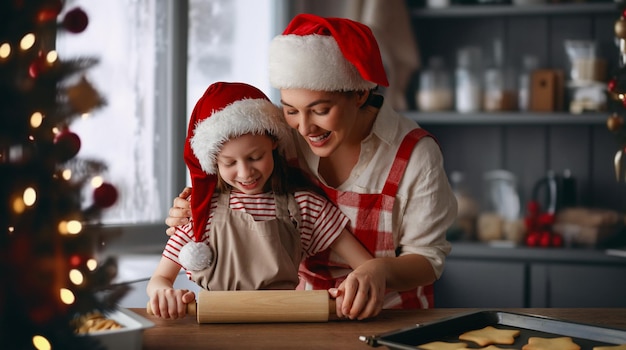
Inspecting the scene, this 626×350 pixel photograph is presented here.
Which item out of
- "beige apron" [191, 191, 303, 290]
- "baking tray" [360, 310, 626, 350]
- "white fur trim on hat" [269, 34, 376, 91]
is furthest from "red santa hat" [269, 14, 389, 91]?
"baking tray" [360, 310, 626, 350]

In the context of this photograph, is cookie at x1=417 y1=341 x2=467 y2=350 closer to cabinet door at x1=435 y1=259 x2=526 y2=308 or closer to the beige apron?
the beige apron

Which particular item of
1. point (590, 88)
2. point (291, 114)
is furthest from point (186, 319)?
point (590, 88)

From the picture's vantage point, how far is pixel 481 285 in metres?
3.14

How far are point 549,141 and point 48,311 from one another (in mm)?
2874

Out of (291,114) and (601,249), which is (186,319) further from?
(601,249)

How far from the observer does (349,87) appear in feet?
5.04

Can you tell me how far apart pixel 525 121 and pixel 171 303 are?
2288 mm

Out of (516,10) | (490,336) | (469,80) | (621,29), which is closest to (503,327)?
(490,336)

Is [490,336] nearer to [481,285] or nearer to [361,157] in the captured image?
[361,157]

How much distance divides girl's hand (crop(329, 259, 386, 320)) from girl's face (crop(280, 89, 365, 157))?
292 millimetres

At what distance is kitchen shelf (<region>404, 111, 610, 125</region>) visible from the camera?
3.14 meters

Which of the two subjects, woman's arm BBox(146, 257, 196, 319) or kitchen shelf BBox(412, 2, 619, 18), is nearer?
woman's arm BBox(146, 257, 196, 319)

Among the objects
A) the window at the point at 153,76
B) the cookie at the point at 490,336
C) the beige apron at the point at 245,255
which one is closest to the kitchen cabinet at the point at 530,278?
the window at the point at 153,76

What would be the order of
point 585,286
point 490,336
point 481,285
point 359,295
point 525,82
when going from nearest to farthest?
point 490,336
point 359,295
point 585,286
point 481,285
point 525,82
